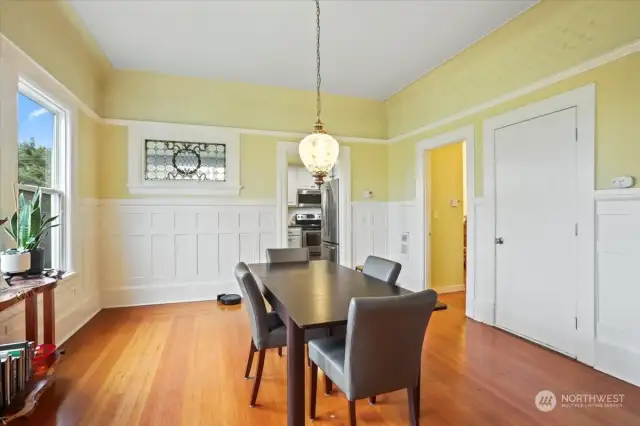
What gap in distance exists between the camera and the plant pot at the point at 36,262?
2.29 metres

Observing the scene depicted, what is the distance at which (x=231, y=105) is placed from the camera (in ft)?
15.7

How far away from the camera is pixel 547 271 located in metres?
3.03

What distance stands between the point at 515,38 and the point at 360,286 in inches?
115

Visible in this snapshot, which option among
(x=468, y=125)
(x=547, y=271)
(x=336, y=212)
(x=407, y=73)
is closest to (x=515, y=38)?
(x=468, y=125)

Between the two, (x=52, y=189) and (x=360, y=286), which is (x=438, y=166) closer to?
(x=360, y=286)

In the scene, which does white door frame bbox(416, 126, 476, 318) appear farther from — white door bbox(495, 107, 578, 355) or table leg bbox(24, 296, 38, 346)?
table leg bbox(24, 296, 38, 346)

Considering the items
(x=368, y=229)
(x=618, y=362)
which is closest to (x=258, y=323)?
(x=618, y=362)

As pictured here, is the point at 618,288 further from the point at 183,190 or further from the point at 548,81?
the point at 183,190

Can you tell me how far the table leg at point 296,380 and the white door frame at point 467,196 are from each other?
9.37 feet

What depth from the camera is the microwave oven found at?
23.8 feet

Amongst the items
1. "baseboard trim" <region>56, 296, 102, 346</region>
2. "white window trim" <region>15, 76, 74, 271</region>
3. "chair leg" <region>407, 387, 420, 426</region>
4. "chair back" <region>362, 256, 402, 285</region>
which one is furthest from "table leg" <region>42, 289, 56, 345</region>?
"chair leg" <region>407, 387, 420, 426</region>

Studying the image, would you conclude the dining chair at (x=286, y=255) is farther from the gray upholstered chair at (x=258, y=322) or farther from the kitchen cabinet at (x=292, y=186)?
the kitchen cabinet at (x=292, y=186)

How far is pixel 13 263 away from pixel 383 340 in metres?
2.31

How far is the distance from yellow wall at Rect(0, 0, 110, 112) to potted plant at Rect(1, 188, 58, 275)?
121cm
